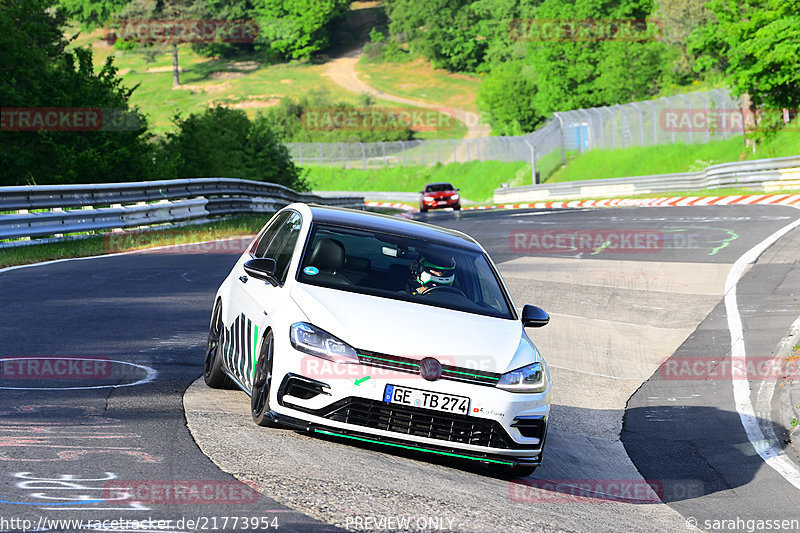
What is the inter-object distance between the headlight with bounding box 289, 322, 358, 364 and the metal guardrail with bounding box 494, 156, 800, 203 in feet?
111

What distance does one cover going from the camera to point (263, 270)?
7.69 m

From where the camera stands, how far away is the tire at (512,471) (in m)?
7.05

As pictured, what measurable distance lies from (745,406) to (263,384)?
4.91 m

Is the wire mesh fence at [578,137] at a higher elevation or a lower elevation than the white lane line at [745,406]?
lower

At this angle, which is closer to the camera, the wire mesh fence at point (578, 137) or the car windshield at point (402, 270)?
the car windshield at point (402, 270)

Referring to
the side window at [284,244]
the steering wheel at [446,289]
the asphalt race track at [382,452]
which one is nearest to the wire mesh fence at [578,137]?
the asphalt race track at [382,452]

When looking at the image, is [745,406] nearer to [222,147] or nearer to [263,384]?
[263,384]

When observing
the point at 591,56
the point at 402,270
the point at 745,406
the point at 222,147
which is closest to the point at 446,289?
the point at 402,270

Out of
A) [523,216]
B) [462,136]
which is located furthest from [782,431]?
[462,136]

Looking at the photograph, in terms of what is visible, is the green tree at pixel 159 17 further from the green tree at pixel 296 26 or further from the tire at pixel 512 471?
the tire at pixel 512 471

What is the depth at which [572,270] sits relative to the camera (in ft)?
59.6

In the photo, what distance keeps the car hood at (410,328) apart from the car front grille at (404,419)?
0.33m

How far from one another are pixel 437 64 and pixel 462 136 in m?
32.5

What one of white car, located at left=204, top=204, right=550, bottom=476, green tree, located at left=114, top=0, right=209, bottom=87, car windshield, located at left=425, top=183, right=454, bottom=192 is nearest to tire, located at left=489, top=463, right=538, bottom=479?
white car, located at left=204, top=204, right=550, bottom=476
